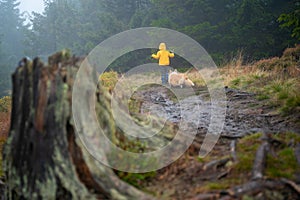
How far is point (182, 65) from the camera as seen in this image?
21125mm

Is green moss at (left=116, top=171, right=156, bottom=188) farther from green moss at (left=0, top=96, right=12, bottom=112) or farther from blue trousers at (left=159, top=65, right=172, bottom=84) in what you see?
green moss at (left=0, top=96, right=12, bottom=112)

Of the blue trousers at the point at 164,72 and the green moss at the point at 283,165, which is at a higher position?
the blue trousers at the point at 164,72

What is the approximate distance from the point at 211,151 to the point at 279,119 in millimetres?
2647

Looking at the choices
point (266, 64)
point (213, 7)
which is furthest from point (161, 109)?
point (213, 7)

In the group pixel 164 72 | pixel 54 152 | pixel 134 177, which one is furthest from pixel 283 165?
pixel 164 72

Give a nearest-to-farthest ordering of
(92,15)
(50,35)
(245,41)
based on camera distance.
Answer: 1. (245,41)
2. (92,15)
3. (50,35)

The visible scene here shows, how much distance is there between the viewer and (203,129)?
5059mm

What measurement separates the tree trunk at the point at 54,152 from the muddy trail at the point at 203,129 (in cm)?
46

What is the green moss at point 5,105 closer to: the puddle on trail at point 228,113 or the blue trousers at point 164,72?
the puddle on trail at point 228,113

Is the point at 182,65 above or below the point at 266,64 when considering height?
above

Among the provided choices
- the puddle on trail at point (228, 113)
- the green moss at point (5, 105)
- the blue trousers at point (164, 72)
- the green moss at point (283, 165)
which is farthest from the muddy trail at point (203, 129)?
the green moss at point (5, 105)

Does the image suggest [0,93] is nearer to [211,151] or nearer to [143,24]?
[143,24]

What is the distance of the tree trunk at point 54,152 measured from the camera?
245 cm

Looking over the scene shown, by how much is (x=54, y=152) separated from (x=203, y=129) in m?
3.21
